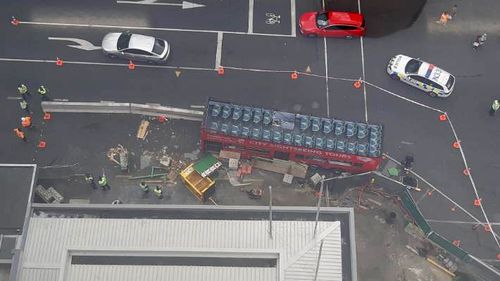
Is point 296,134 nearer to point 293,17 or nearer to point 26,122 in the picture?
point 293,17

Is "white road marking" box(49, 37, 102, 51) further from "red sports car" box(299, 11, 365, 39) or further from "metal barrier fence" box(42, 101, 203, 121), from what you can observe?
"red sports car" box(299, 11, 365, 39)

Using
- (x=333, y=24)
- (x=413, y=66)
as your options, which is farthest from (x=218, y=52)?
(x=413, y=66)

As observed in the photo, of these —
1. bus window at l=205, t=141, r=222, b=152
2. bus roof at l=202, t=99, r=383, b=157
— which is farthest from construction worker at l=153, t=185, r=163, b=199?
bus roof at l=202, t=99, r=383, b=157

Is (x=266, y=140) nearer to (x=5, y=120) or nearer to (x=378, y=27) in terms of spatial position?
(x=378, y=27)

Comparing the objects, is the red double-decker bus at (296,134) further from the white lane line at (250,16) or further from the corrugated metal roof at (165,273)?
the corrugated metal roof at (165,273)

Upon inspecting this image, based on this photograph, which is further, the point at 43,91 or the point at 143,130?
the point at 143,130

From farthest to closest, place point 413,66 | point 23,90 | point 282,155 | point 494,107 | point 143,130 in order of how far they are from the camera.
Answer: point 413,66 < point 494,107 < point 143,130 < point 23,90 < point 282,155

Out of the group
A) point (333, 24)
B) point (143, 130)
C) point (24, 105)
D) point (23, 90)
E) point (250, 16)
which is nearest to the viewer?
point (24, 105)
